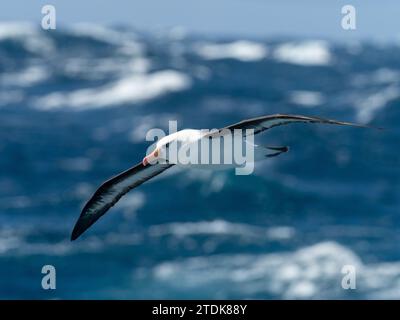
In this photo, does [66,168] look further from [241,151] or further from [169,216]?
[241,151]

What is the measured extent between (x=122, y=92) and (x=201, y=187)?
16152 mm

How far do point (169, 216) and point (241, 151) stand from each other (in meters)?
24.2

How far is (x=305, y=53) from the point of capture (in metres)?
66.0

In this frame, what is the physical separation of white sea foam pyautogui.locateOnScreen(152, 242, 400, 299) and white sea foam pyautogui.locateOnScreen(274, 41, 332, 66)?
30280 millimetres

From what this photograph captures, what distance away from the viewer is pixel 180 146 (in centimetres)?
1202

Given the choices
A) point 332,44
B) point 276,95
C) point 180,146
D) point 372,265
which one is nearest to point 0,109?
point 276,95

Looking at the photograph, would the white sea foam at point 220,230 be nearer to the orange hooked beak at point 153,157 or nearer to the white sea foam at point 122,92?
the white sea foam at point 122,92

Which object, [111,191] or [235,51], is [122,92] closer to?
[235,51]

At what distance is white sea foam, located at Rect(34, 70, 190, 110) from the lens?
1993 inches

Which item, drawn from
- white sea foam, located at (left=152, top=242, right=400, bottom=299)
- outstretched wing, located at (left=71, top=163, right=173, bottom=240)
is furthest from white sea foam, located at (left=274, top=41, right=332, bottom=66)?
outstretched wing, located at (left=71, top=163, right=173, bottom=240)

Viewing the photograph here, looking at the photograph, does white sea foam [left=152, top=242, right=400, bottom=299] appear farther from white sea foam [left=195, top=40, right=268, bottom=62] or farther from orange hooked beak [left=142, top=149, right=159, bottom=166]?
white sea foam [left=195, top=40, right=268, bottom=62]

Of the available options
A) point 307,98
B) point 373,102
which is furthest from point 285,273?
point 307,98

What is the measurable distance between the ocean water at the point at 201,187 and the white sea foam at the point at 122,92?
0.13 meters

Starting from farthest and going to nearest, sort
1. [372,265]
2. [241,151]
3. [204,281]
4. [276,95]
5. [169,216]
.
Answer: [276,95] → [169,216] → [372,265] → [204,281] → [241,151]
